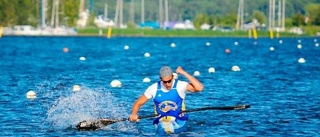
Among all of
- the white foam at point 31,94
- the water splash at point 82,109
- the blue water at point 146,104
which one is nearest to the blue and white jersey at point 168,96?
the blue water at point 146,104

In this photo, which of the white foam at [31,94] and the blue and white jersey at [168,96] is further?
the white foam at [31,94]

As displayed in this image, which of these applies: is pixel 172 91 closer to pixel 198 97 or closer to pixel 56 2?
pixel 198 97

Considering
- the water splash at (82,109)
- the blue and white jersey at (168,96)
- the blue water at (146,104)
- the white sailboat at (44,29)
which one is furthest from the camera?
the white sailboat at (44,29)

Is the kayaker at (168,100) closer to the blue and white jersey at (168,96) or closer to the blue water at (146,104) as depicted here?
the blue and white jersey at (168,96)

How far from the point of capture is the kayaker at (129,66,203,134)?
22.0 metres

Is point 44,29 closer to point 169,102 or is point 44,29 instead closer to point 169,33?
point 169,33

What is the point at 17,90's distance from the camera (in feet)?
121

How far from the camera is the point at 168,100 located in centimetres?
2270

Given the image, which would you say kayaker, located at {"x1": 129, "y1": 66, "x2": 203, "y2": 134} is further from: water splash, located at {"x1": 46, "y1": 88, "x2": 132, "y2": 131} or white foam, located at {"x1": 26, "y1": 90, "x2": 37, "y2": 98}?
white foam, located at {"x1": 26, "y1": 90, "x2": 37, "y2": 98}

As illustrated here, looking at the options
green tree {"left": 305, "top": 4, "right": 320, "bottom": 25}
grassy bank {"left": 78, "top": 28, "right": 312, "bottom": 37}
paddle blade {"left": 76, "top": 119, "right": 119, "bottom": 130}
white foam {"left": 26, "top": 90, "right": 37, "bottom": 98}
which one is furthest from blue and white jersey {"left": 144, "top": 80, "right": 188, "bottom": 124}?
green tree {"left": 305, "top": 4, "right": 320, "bottom": 25}

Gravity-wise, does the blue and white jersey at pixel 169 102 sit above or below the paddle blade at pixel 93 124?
above

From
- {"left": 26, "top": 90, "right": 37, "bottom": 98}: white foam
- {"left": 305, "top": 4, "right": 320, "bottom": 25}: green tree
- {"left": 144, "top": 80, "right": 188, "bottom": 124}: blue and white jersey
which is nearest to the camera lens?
{"left": 144, "top": 80, "right": 188, "bottom": 124}: blue and white jersey

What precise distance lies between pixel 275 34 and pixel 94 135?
136120 mm

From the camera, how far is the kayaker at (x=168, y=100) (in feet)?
72.2
